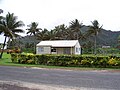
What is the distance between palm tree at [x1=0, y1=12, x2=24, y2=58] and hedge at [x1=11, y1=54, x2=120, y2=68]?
33.6 feet

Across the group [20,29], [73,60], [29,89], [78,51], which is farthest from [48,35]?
[29,89]

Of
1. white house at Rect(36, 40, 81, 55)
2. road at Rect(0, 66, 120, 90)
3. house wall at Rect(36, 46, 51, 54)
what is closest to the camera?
road at Rect(0, 66, 120, 90)

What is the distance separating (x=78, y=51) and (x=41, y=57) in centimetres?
2863

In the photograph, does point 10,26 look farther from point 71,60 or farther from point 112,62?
point 112,62

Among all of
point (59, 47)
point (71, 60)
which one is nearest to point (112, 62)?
point (71, 60)

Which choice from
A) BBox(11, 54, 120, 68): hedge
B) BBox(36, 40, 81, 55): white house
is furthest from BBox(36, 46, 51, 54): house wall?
BBox(11, 54, 120, 68): hedge

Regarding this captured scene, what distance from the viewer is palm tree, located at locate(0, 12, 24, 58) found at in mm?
45200

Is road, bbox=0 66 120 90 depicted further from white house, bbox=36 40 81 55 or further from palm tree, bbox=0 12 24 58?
white house, bbox=36 40 81 55

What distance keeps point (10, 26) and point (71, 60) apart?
1996 centimetres

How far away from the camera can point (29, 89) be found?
12055mm

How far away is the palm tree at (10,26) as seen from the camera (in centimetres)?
4520

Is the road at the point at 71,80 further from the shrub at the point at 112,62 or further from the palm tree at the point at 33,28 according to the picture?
the palm tree at the point at 33,28

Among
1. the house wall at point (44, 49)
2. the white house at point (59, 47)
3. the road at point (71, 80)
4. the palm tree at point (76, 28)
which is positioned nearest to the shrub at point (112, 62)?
the road at point (71, 80)

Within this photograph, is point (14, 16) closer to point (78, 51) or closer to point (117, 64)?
point (78, 51)
